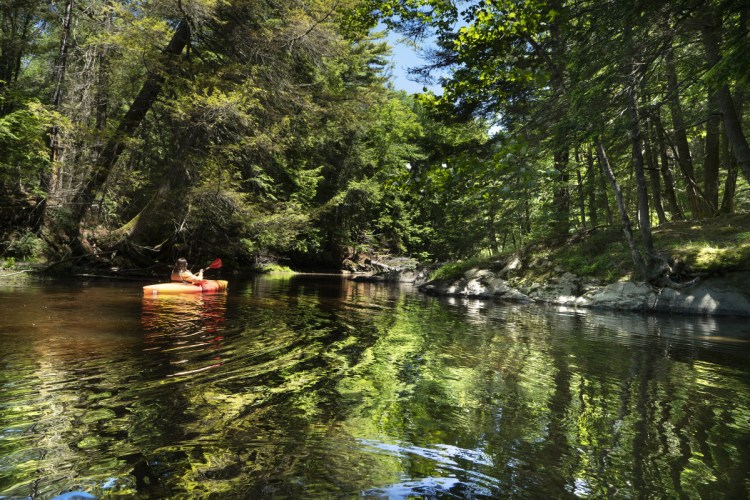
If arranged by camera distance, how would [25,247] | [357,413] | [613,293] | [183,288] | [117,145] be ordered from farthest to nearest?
[117,145]
[25,247]
[613,293]
[183,288]
[357,413]

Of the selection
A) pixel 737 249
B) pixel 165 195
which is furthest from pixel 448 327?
pixel 165 195

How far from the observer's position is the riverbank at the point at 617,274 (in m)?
12.0

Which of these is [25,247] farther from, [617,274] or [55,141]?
[617,274]

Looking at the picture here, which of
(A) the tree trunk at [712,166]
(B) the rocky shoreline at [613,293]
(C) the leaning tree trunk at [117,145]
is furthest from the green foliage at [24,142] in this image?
(A) the tree trunk at [712,166]

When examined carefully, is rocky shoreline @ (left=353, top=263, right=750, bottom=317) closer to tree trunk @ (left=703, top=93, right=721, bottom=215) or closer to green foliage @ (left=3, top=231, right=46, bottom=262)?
tree trunk @ (left=703, top=93, right=721, bottom=215)

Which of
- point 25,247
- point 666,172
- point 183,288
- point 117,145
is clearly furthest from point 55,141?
point 666,172

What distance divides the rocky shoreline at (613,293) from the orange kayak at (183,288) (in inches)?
329

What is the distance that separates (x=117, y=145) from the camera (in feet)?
53.5

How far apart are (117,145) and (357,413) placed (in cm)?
1644

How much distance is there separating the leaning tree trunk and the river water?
1042 centimetres

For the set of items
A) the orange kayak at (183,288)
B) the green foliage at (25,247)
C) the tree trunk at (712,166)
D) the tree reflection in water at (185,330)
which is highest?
the tree trunk at (712,166)

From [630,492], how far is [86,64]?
1895cm

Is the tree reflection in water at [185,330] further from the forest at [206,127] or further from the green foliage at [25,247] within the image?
the green foliage at [25,247]

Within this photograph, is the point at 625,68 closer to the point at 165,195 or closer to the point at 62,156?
the point at 165,195
